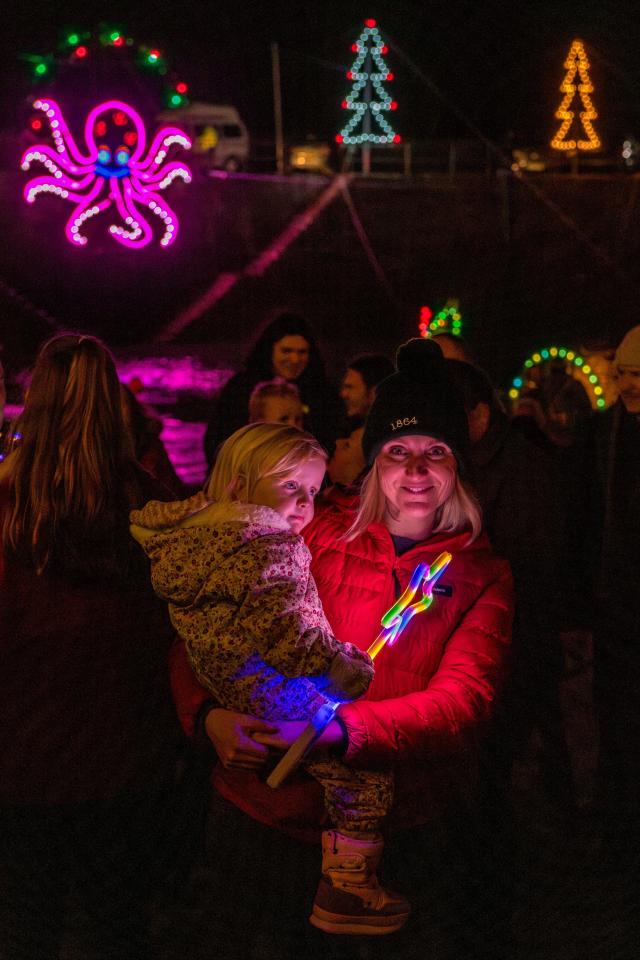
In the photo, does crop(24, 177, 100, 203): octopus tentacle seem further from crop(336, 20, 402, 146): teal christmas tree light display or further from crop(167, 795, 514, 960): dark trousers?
crop(167, 795, 514, 960): dark trousers

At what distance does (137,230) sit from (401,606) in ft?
25.3

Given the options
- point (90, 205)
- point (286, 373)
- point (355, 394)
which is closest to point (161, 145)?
point (90, 205)

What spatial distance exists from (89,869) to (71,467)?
97 centimetres

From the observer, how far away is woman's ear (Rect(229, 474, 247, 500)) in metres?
2.53

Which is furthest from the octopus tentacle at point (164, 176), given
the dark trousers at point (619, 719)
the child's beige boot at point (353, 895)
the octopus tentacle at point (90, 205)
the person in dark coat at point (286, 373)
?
the child's beige boot at point (353, 895)

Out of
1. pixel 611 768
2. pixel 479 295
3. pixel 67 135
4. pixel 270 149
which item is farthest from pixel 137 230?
pixel 270 149

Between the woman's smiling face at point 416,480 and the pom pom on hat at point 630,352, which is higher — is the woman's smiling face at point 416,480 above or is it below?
below

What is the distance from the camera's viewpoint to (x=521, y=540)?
3684 mm

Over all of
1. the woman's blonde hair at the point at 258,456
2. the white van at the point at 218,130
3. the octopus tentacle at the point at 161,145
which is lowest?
the woman's blonde hair at the point at 258,456

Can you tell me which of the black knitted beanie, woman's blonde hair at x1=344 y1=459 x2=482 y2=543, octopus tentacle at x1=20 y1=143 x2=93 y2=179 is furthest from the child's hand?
octopus tentacle at x1=20 y1=143 x2=93 y2=179

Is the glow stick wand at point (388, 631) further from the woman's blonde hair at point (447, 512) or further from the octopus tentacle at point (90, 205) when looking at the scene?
the octopus tentacle at point (90, 205)

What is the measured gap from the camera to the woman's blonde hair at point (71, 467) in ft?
9.17

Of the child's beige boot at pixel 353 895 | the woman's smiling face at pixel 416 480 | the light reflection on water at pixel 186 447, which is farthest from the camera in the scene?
the light reflection on water at pixel 186 447

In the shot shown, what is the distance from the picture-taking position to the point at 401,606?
2.44 metres
